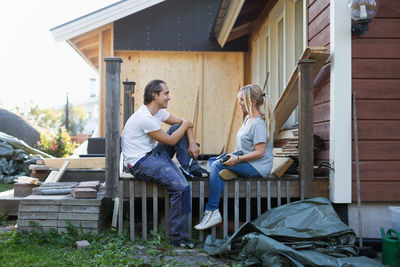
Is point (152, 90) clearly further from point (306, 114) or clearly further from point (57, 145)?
point (57, 145)

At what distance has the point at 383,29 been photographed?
12.1 feet

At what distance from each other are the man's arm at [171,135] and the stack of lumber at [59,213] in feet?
2.71

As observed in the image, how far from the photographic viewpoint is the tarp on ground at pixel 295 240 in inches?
112

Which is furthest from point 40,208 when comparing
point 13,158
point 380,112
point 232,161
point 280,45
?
point 13,158

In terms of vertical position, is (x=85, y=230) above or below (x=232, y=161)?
below

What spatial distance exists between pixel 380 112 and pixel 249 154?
4.10 ft

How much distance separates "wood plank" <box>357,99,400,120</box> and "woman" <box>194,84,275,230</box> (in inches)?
31.7

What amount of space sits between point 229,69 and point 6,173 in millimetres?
5207

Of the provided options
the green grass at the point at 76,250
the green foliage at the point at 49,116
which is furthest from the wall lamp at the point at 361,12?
the green foliage at the point at 49,116

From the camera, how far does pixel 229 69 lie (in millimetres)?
8320

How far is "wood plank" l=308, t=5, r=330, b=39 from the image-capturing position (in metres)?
3.87

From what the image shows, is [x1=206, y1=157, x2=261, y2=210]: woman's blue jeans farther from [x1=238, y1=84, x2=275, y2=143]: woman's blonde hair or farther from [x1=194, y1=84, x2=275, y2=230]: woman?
[x1=238, y1=84, x2=275, y2=143]: woman's blonde hair

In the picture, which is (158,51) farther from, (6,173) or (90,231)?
(90,231)

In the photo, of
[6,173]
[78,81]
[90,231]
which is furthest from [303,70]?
[78,81]
